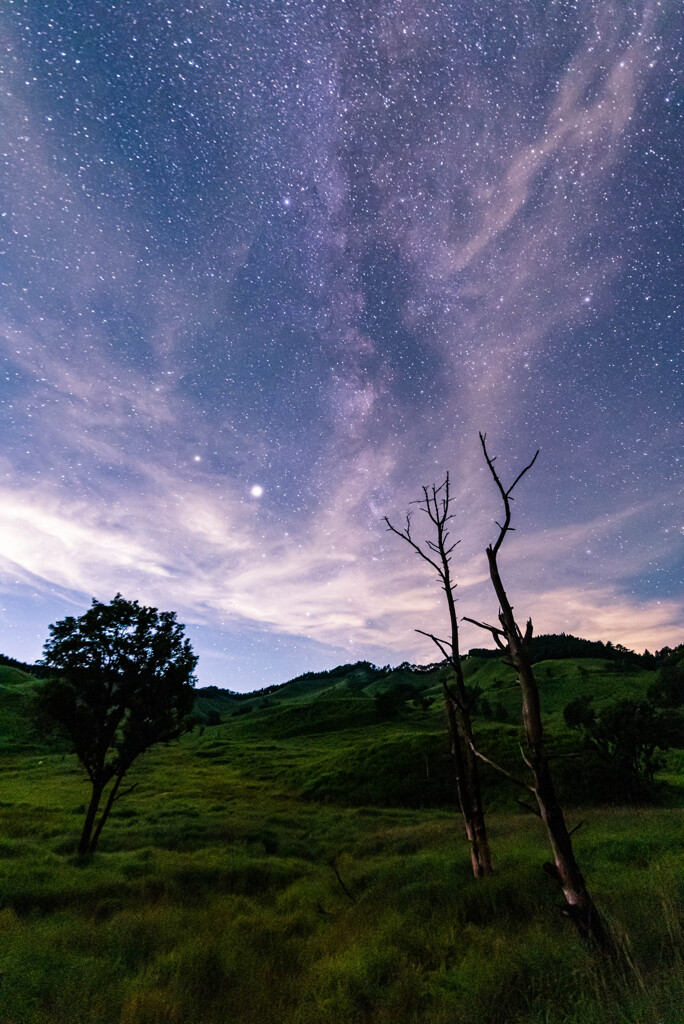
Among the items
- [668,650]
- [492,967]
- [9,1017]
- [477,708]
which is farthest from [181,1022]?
[668,650]

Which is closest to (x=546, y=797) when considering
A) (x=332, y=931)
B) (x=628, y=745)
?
(x=332, y=931)

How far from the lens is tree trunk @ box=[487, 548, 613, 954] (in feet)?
21.5

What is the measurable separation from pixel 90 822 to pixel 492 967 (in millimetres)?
17980

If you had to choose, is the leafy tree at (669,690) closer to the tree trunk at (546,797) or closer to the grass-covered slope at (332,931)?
the grass-covered slope at (332,931)

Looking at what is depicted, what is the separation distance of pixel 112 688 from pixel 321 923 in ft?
41.3

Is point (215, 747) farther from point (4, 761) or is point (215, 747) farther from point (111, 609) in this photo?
point (111, 609)

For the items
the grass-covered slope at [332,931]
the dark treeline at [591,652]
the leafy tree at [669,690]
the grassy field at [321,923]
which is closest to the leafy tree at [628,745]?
the grassy field at [321,923]

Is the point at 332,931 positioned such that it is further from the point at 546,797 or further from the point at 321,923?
the point at 546,797

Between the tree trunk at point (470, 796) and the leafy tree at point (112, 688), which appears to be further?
the leafy tree at point (112, 688)

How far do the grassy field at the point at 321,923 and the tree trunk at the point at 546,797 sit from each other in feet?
1.00

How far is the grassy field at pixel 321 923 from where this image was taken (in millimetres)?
6328

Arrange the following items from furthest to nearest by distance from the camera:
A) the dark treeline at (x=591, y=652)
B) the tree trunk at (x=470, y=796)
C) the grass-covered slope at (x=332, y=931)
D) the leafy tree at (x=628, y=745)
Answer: the dark treeline at (x=591, y=652) < the leafy tree at (x=628, y=745) < the tree trunk at (x=470, y=796) < the grass-covered slope at (x=332, y=931)

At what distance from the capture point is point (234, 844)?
72.2 ft

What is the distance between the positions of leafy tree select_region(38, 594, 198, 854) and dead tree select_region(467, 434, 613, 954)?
54.2 feet
